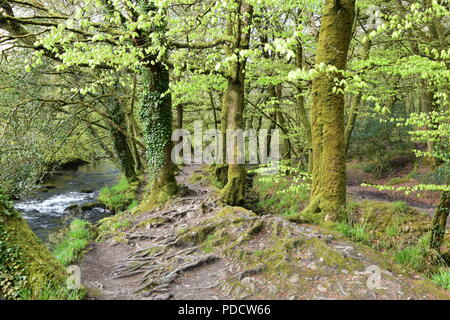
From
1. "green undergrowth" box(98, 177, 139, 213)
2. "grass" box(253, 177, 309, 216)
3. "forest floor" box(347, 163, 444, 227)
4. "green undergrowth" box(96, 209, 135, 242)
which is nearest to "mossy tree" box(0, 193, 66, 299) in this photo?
"green undergrowth" box(96, 209, 135, 242)

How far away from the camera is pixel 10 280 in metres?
3.35

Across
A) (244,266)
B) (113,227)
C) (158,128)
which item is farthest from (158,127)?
(244,266)

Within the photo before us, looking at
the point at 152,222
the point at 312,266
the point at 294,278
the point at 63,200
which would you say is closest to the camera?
the point at 294,278

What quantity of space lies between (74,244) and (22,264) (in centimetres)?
353

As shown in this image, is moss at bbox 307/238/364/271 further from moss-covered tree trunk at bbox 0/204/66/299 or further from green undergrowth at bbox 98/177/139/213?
green undergrowth at bbox 98/177/139/213

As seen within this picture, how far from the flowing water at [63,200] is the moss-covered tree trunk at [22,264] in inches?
279

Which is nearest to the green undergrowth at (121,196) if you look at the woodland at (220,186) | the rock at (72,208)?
the woodland at (220,186)

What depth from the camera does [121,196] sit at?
1438cm

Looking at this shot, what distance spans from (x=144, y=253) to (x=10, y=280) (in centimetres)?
324

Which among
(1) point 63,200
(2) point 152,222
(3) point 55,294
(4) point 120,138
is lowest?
(1) point 63,200

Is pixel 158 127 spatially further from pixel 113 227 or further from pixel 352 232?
pixel 352 232

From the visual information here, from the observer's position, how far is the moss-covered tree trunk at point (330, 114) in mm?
6078
